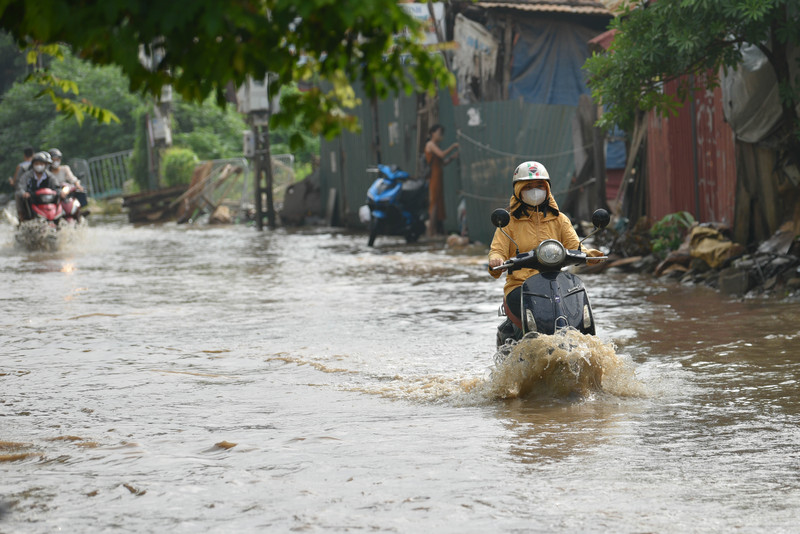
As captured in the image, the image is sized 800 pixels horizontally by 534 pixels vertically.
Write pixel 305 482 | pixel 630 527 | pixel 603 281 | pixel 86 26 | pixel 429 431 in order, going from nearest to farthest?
pixel 86 26 → pixel 630 527 → pixel 305 482 → pixel 429 431 → pixel 603 281

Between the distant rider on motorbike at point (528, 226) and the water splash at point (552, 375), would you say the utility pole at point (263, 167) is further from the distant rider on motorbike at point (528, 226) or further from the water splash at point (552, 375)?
the water splash at point (552, 375)

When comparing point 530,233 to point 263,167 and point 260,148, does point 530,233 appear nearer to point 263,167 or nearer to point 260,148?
point 263,167

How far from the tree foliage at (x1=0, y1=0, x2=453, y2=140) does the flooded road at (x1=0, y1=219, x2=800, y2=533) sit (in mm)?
1703

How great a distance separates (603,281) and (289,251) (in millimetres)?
7400

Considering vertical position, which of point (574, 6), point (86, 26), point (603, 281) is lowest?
point (603, 281)

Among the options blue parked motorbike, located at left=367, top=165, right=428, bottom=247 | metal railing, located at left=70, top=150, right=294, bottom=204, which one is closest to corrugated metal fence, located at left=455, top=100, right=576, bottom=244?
blue parked motorbike, located at left=367, top=165, right=428, bottom=247

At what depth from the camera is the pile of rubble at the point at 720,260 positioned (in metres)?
11.2

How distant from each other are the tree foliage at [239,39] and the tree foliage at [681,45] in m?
6.90

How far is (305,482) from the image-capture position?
16.7ft

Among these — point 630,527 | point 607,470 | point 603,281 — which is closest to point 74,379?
point 607,470

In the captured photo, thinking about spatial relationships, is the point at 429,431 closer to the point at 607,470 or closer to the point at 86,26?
the point at 607,470

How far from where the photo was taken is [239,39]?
3.74m

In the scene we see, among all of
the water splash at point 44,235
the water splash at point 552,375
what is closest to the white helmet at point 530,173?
the water splash at point 552,375

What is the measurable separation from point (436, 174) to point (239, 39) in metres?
16.8
